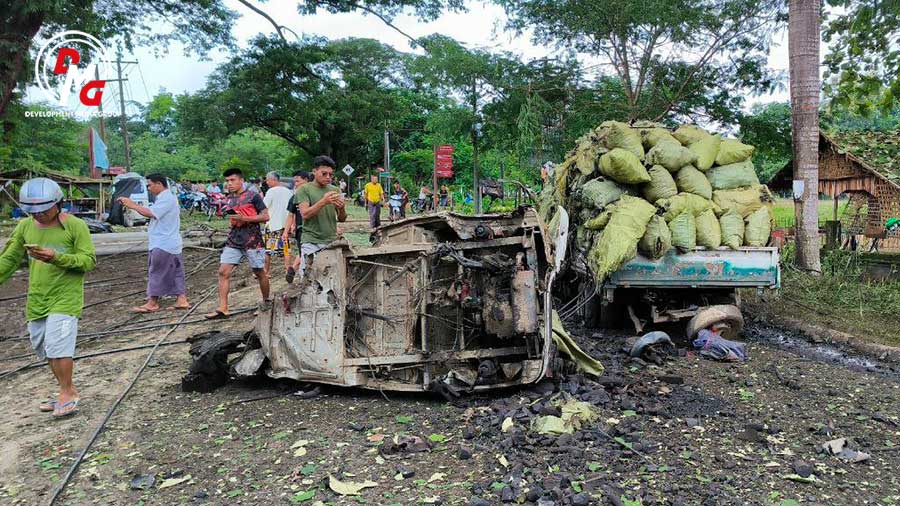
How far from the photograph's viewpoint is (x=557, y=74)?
13.2 meters

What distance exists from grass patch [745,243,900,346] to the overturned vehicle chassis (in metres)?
4.24

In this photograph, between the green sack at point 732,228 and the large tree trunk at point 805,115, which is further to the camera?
the large tree trunk at point 805,115

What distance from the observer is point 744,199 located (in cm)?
646

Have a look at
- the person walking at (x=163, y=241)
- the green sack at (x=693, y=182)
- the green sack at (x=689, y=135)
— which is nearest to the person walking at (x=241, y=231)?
the person walking at (x=163, y=241)

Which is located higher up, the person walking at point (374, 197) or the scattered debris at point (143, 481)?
the person walking at point (374, 197)

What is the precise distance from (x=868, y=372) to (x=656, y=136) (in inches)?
123

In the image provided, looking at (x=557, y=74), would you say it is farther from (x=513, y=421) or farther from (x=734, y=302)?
(x=513, y=421)

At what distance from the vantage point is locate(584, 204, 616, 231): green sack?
243 inches

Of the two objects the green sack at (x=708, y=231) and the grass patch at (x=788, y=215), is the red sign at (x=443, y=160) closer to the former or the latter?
the grass patch at (x=788, y=215)

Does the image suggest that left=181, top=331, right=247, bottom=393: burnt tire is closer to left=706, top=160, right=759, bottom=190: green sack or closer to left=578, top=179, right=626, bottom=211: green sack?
left=578, top=179, right=626, bottom=211: green sack

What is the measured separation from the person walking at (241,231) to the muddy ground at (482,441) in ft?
5.06

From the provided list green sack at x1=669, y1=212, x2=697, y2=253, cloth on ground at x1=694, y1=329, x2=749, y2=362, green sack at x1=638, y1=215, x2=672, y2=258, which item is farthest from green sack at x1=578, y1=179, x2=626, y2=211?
cloth on ground at x1=694, y1=329, x2=749, y2=362

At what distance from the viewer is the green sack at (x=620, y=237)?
18.9 ft

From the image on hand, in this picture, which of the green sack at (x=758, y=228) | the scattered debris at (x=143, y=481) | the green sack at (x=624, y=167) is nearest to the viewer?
the scattered debris at (x=143, y=481)
